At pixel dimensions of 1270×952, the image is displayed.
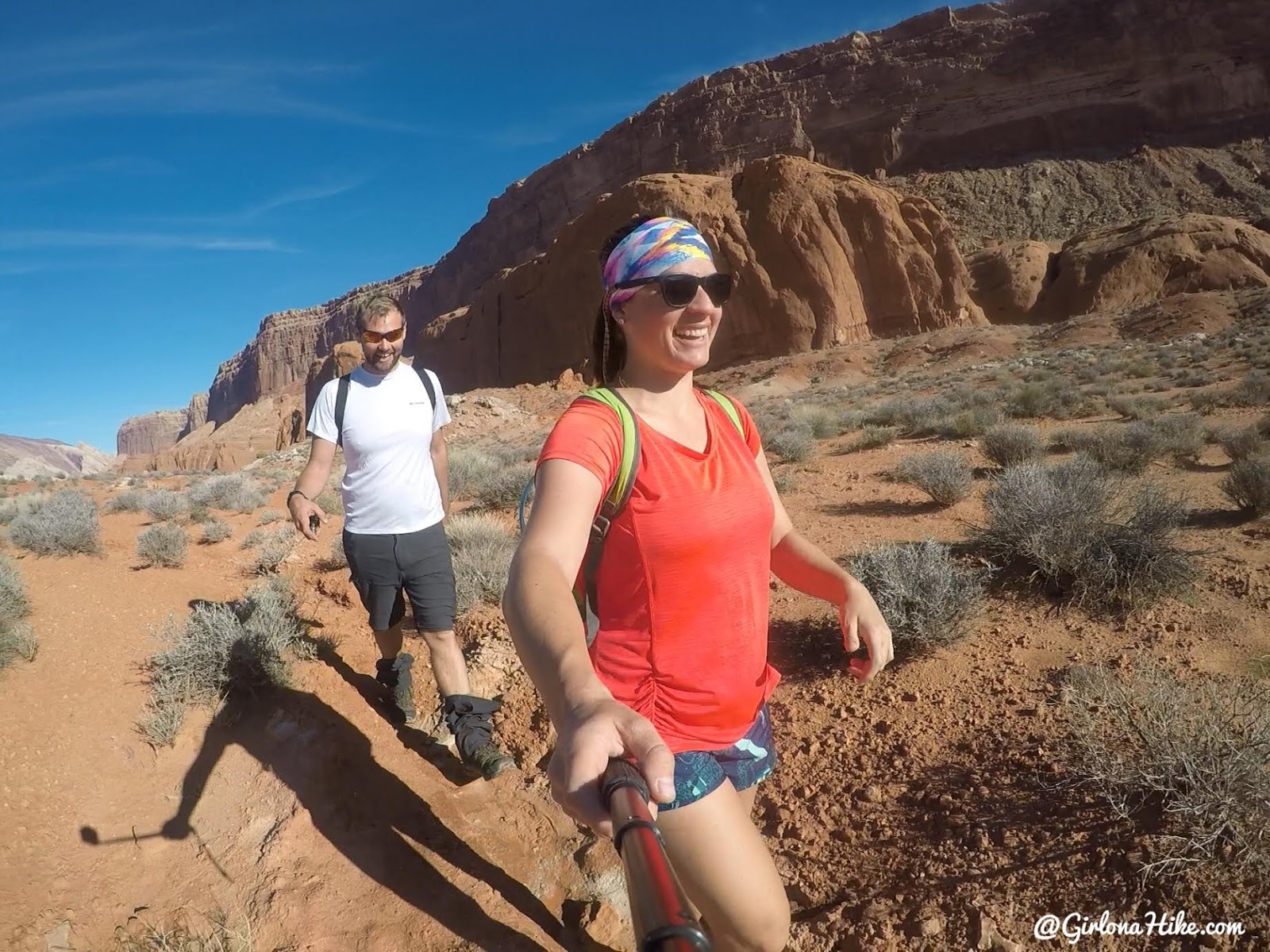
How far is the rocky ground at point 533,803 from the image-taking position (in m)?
2.16

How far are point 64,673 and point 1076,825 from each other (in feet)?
16.6

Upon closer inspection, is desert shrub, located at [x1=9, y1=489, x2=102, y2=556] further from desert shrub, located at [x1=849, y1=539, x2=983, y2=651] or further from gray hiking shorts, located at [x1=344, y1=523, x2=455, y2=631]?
desert shrub, located at [x1=849, y1=539, x2=983, y2=651]

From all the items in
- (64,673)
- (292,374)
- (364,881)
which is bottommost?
(364,881)

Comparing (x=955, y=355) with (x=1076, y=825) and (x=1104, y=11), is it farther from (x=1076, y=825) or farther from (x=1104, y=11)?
(x=1104, y=11)

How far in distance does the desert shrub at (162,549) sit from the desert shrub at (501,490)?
3.38 metres

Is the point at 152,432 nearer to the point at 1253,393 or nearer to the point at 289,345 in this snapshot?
the point at 289,345

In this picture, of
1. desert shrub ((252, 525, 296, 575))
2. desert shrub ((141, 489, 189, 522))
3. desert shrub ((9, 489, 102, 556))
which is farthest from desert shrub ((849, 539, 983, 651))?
desert shrub ((141, 489, 189, 522))

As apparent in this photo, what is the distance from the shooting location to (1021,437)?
748 cm

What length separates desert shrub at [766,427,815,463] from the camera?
9805 mm

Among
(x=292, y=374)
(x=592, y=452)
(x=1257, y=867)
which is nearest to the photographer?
(x=592, y=452)

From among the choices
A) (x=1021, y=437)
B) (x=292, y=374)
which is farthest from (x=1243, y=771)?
(x=292, y=374)

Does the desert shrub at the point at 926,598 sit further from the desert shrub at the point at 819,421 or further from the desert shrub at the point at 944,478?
the desert shrub at the point at 819,421

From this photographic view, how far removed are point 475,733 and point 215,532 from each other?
6.50 meters

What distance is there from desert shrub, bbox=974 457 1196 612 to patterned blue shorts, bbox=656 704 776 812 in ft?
9.94
